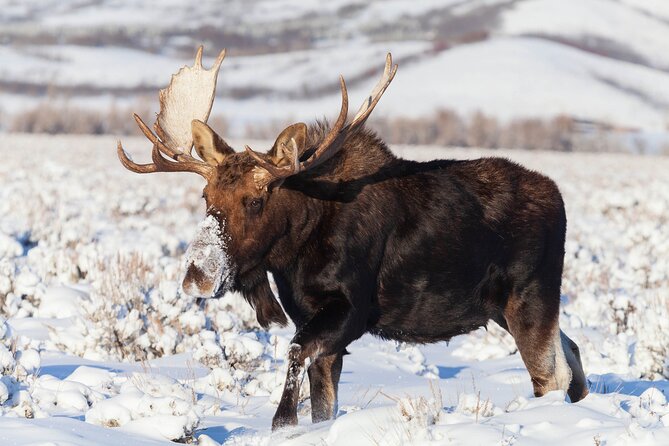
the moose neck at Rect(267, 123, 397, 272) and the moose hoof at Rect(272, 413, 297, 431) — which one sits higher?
the moose neck at Rect(267, 123, 397, 272)

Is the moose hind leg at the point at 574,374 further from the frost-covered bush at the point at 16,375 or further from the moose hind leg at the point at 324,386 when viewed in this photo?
the frost-covered bush at the point at 16,375

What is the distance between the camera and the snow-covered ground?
4559 millimetres

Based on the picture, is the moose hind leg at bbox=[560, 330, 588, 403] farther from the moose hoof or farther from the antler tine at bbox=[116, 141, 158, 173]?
the antler tine at bbox=[116, 141, 158, 173]

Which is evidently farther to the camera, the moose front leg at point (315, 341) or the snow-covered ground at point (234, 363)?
the moose front leg at point (315, 341)

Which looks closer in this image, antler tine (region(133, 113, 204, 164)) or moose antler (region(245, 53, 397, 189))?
moose antler (region(245, 53, 397, 189))

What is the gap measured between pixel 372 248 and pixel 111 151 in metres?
36.7

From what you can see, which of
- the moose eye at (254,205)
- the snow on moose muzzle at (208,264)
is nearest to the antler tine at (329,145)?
the moose eye at (254,205)

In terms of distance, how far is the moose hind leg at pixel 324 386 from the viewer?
5.69m

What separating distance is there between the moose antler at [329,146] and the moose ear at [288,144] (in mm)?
81

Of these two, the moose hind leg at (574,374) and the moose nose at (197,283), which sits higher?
the moose nose at (197,283)

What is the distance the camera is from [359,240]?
562cm

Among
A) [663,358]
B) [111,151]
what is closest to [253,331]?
[663,358]

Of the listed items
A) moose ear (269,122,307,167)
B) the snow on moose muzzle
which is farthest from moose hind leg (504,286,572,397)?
the snow on moose muzzle

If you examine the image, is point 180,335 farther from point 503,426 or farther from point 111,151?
point 111,151
